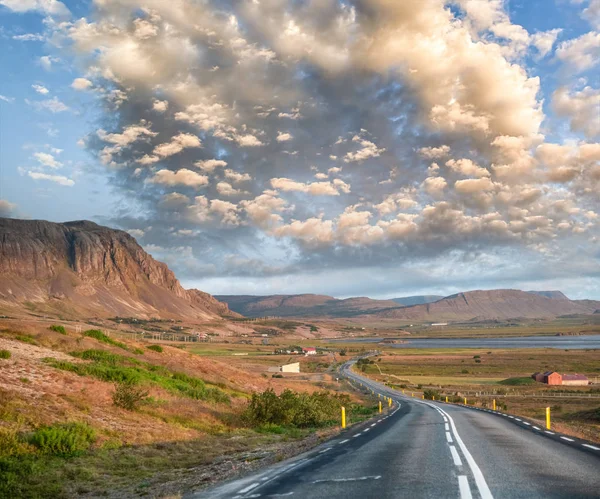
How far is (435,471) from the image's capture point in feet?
36.3

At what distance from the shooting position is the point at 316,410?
28297 millimetres

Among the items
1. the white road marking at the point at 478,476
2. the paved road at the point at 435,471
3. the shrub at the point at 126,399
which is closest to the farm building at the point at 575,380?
the paved road at the point at 435,471

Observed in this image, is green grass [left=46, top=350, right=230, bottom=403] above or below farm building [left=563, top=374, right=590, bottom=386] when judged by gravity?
above

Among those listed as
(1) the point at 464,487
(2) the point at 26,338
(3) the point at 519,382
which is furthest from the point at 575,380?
(1) the point at 464,487

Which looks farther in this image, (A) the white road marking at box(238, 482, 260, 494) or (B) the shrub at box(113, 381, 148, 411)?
(B) the shrub at box(113, 381, 148, 411)

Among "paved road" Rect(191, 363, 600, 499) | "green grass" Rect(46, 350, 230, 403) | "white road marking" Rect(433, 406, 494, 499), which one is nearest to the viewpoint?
"white road marking" Rect(433, 406, 494, 499)

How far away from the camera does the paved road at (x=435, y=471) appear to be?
9211mm

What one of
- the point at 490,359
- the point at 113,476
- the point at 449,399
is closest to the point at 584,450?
the point at 113,476

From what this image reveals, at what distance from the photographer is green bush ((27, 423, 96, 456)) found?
46.9 ft

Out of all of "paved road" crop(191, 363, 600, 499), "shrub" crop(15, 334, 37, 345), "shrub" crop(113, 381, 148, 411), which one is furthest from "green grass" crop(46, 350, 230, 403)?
"paved road" crop(191, 363, 600, 499)

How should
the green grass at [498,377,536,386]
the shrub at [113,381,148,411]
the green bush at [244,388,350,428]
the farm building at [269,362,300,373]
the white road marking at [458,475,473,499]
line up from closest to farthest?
1. the white road marking at [458,475,473,499]
2. the shrub at [113,381,148,411]
3. the green bush at [244,388,350,428]
4. the green grass at [498,377,536,386]
5. the farm building at [269,362,300,373]

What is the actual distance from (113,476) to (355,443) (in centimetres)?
838

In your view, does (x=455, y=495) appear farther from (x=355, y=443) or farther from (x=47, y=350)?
(x=47, y=350)

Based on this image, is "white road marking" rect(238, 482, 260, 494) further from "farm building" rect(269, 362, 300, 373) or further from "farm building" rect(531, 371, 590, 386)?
"farm building" rect(269, 362, 300, 373)
